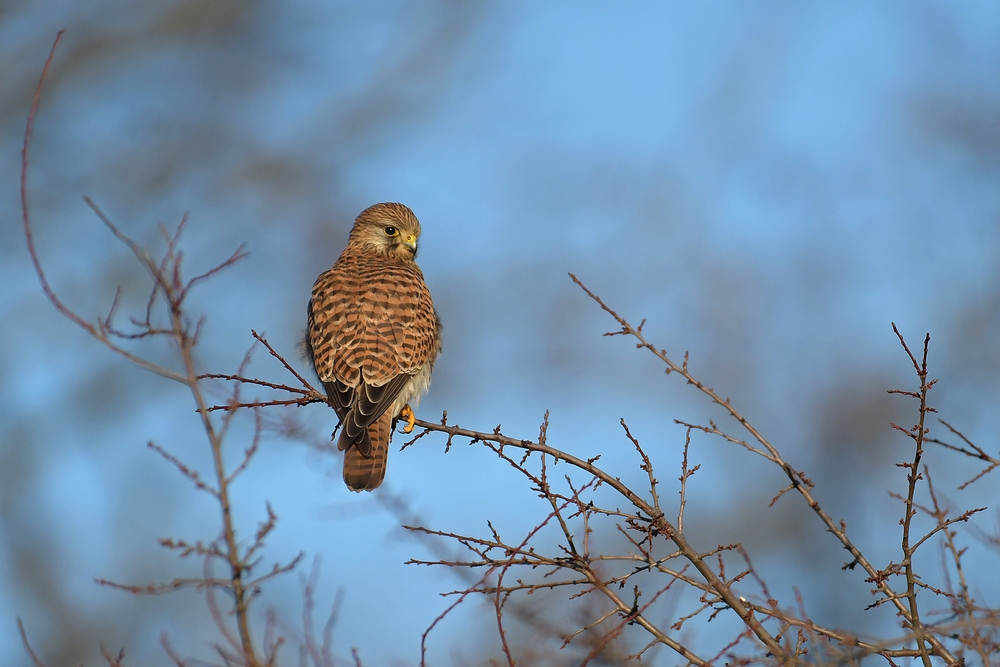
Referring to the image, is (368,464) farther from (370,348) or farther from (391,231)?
(391,231)

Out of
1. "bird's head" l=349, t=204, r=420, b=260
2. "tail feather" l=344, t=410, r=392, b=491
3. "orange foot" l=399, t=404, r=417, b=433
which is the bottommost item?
"tail feather" l=344, t=410, r=392, b=491

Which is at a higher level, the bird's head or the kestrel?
the bird's head

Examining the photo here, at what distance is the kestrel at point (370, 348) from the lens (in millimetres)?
4234

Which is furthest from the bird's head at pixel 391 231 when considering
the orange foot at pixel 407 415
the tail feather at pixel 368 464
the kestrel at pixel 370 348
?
the tail feather at pixel 368 464

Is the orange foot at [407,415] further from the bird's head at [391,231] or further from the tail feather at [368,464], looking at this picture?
the bird's head at [391,231]

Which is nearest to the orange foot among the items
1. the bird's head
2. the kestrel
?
the kestrel

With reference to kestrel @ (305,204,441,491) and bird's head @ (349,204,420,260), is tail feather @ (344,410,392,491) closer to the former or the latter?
kestrel @ (305,204,441,491)

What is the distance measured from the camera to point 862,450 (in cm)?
1098

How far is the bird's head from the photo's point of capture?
5832 mm

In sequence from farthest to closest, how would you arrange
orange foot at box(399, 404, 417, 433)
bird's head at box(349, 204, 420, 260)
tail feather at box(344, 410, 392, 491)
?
bird's head at box(349, 204, 420, 260), orange foot at box(399, 404, 417, 433), tail feather at box(344, 410, 392, 491)

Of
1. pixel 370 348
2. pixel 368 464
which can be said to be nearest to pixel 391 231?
pixel 370 348

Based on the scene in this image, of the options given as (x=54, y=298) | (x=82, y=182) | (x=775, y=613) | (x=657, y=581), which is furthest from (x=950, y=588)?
(x=82, y=182)

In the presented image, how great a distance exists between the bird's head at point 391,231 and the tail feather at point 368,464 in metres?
1.77

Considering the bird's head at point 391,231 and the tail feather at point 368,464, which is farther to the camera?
the bird's head at point 391,231
